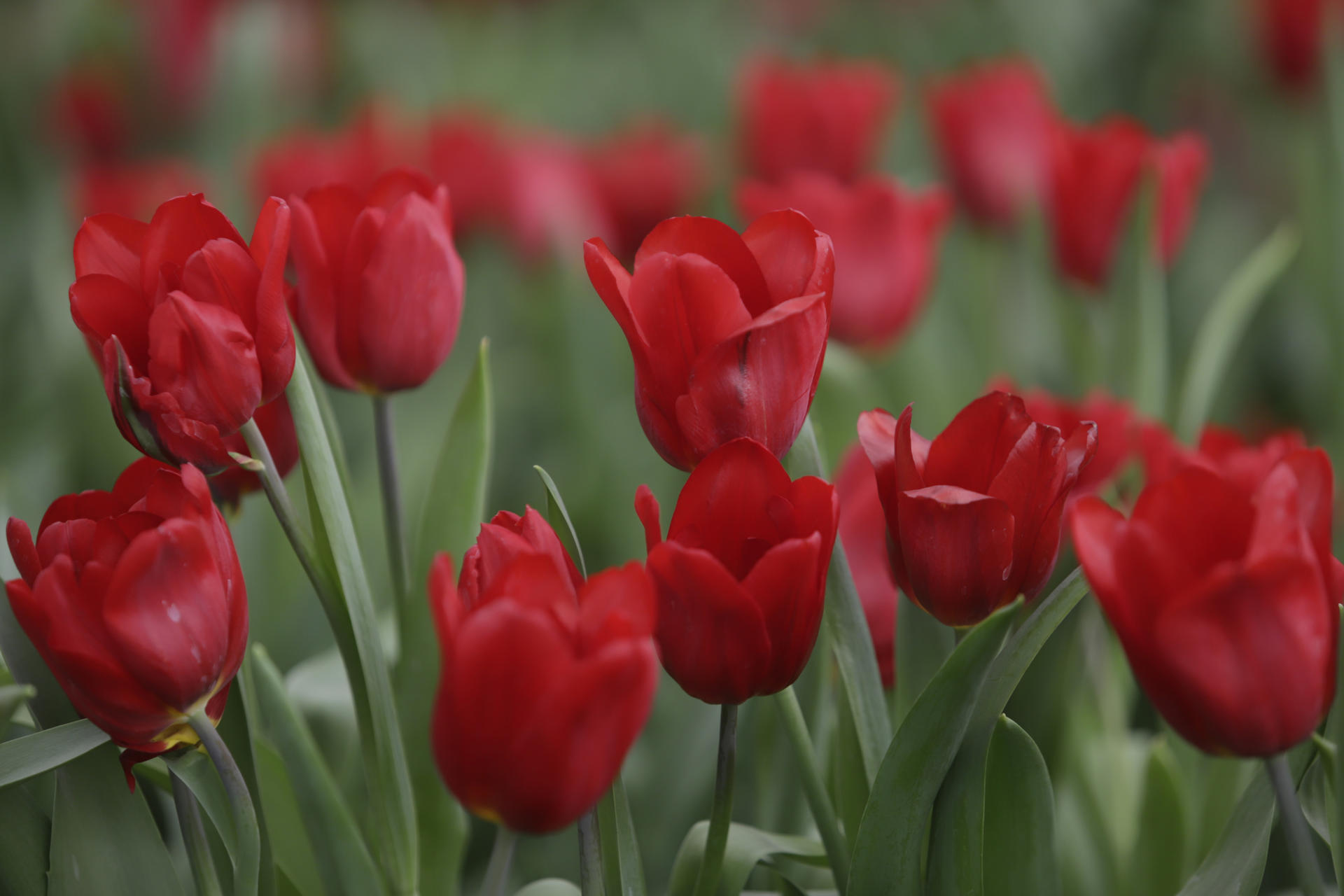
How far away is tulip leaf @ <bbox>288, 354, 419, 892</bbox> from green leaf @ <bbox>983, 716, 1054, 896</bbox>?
180 millimetres

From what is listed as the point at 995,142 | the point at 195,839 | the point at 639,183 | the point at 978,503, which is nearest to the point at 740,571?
the point at 978,503

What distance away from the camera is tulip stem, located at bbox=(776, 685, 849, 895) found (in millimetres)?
325

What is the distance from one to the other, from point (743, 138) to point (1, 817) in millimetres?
902

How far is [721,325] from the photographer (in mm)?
303

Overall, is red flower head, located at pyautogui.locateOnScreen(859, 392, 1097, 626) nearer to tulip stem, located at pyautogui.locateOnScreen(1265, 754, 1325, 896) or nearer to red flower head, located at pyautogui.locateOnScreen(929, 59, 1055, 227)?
tulip stem, located at pyautogui.locateOnScreen(1265, 754, 1325, 896)

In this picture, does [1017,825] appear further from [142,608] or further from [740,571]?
[142,608]

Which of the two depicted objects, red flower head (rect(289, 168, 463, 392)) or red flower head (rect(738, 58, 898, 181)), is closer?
red flower head (rect(289, 168, 463, 392))

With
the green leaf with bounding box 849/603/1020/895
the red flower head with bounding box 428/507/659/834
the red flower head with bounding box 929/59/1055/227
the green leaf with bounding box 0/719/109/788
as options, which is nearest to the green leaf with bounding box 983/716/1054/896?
the green leaf with bounding box 849/603/1020/895

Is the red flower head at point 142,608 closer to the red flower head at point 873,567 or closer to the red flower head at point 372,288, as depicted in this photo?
the red flower head at point 372,288

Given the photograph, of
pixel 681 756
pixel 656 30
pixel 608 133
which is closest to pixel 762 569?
pixel 681 756

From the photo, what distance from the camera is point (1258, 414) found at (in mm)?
1021

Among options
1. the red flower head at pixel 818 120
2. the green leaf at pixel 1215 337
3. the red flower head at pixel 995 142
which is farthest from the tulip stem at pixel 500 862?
the red flower head at pixel 818 120

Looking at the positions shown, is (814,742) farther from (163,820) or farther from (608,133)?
(608,133)

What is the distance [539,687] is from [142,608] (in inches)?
4.1
